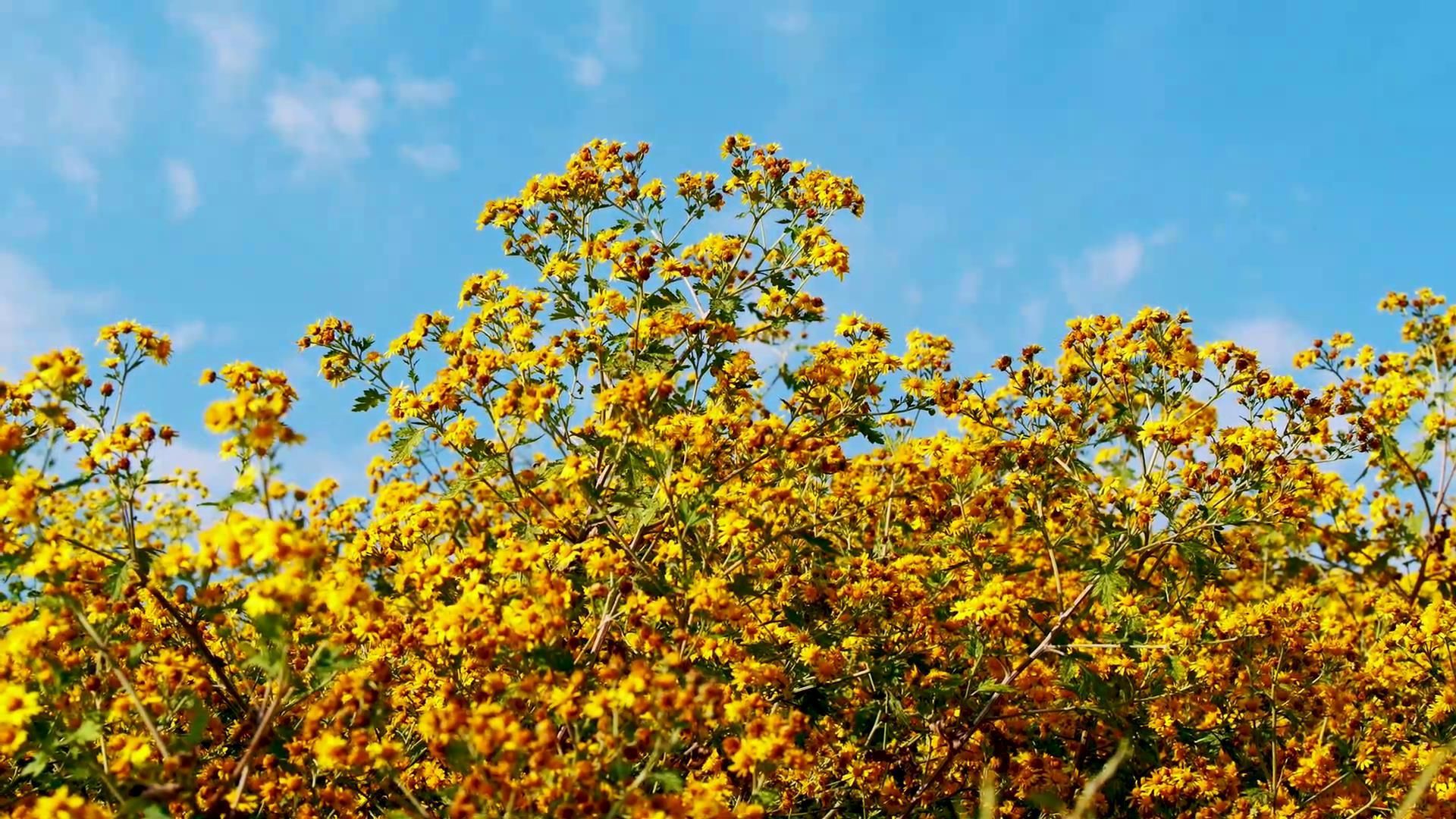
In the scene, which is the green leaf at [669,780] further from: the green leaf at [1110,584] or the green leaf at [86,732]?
the green leaf at [1110,584]

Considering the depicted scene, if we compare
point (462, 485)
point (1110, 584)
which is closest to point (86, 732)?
point (462, 485)

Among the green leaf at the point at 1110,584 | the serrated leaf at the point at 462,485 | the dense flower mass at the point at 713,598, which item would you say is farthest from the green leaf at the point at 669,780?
the green leaf at the point at 1110,584

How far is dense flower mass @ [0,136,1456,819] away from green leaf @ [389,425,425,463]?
0.02m

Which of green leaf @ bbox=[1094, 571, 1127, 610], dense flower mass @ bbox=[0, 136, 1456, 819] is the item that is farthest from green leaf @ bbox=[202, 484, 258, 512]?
green leaf @ bbox=[1094, 571, 1127, 610]

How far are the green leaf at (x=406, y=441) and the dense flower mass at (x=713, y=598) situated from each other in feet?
0.08

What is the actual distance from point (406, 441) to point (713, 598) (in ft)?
7.58

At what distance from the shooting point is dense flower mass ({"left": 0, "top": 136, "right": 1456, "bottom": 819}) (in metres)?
4.08

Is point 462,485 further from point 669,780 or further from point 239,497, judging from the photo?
point 669,780

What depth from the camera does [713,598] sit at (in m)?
4.94

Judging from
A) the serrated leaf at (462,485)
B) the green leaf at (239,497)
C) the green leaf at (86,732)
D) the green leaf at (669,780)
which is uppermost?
the serrated leaf at (462,485)

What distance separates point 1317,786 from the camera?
24.1ft

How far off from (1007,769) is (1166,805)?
4.83 ft

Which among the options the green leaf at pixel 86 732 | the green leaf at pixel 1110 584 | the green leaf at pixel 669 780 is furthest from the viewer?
the green leaf at pixel 1110 584

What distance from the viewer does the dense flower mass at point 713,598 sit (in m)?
4.08
